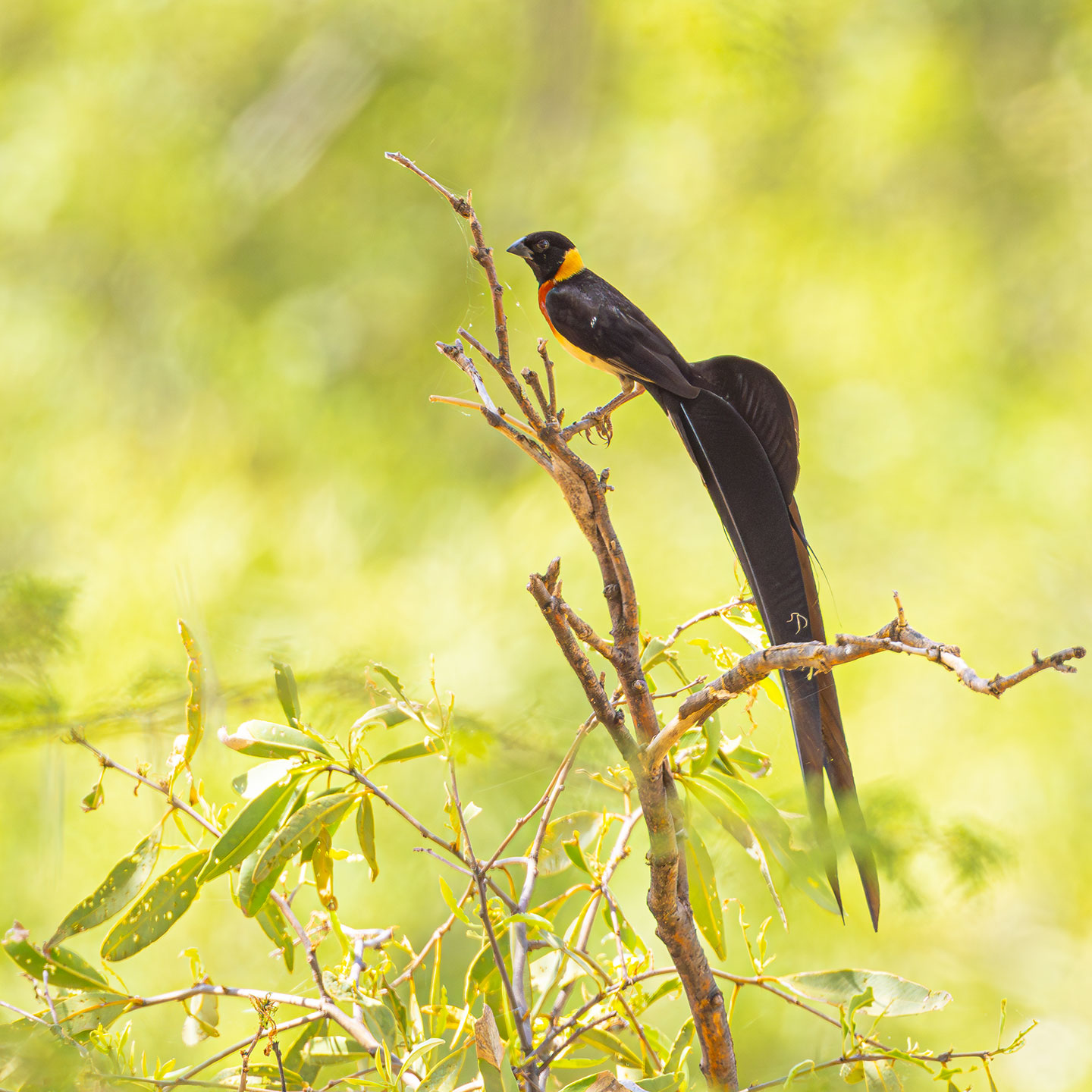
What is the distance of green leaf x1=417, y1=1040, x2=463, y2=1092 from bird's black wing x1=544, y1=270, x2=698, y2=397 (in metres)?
0.30

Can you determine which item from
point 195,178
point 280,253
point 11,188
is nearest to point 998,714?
point 280,253

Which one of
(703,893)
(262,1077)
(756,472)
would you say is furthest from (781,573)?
(262,1077)

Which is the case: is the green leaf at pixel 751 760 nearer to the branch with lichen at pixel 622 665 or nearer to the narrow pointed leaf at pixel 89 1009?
the branch with lichen at pixel 622 665

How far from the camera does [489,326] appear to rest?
2.43 feet

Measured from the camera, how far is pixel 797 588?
0.38m

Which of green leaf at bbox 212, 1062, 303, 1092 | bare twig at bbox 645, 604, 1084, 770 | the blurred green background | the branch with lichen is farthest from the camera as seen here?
the blurred green background

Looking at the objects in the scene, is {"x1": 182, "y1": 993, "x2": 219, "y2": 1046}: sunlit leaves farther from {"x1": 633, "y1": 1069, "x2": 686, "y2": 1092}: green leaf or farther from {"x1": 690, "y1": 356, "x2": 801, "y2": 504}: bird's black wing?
{"x1": 690, "y1": 356, "x2": 801, "y2": 504}: bird's black wing

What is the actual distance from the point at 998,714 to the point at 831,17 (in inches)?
28.9

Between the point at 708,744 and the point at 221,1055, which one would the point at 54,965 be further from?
the point at 708,744

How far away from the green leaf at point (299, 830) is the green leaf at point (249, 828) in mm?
11

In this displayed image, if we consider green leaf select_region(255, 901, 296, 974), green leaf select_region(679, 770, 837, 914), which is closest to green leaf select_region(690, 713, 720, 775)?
green leaf select_region(679, 770, 837, 914)

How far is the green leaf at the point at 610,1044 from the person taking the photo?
0.43m

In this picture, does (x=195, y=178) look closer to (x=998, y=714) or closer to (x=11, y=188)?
(x=11, y=188)

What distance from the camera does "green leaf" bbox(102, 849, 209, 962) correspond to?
39 cm
